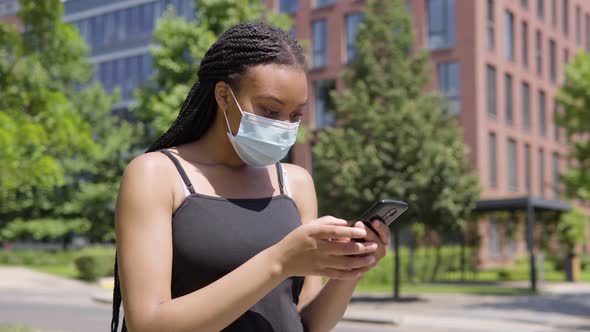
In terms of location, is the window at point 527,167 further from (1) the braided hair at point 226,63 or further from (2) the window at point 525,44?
(1) the braided hair at point 226,63

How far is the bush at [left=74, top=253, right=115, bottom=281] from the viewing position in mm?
32906

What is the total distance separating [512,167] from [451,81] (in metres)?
7.35

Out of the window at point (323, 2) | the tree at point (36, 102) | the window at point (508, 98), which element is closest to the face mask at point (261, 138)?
the tree at point (36, 102)

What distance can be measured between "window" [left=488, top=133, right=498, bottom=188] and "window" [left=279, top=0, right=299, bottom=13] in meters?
13.3

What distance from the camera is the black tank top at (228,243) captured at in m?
1.89

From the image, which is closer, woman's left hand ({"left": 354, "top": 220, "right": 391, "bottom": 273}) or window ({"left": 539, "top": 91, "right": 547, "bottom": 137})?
woman's left hand ({"left": 354, "top": 220, "right": 391, "bottom": 273})

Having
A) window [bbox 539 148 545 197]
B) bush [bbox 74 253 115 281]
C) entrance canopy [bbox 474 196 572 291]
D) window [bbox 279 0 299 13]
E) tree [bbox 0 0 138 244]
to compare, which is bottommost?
bush [bbox 74 253 115 281]

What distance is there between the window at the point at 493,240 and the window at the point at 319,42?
40.6 ft

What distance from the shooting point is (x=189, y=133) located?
2160 millimetres

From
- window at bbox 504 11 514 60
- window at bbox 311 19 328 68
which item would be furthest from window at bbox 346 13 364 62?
window at bbox 504 11 514 60

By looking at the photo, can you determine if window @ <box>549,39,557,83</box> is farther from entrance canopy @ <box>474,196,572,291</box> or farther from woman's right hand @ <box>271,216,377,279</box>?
woman's right hand @ <box>271,216,377,279</box>

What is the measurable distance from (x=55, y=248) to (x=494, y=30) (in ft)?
104

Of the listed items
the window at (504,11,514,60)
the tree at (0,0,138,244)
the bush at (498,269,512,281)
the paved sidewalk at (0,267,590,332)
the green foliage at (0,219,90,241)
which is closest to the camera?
Result: the tree at (0,0,138,244)

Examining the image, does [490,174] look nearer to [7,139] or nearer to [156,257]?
[7,139]
